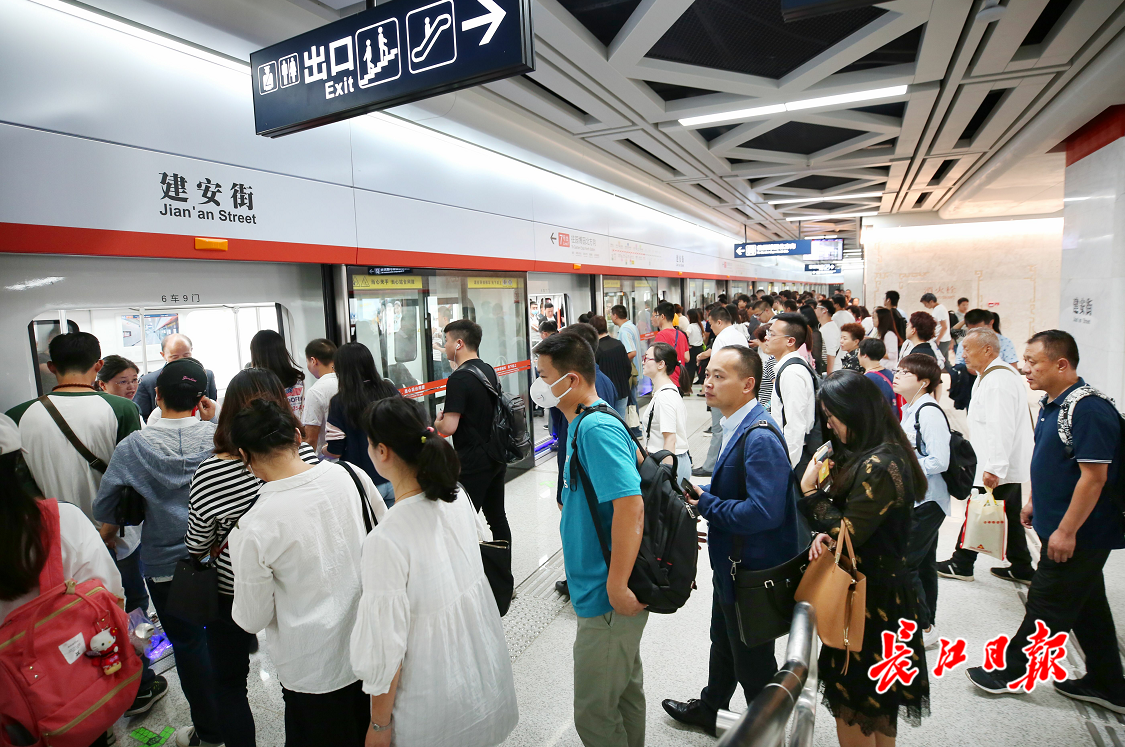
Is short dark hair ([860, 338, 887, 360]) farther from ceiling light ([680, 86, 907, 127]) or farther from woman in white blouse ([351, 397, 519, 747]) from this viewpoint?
woman in white blouse ([351, 397, 519, 747])

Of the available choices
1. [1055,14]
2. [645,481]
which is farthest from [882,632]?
[1055,14]

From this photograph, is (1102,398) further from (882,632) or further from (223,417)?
(223,417)

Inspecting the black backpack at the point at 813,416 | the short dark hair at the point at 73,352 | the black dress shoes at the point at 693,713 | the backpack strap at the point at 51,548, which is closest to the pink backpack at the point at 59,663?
the backpack strap at the point at 51,548

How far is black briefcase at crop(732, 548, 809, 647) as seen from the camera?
2047mm

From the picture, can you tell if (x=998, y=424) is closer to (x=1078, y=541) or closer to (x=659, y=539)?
(x=1078, y=541)

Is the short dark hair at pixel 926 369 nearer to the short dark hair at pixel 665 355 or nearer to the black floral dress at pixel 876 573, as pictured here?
the short dark hair at pixel 665 355

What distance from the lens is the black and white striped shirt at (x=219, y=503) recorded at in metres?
2.09

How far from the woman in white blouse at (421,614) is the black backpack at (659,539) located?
46 centimetres

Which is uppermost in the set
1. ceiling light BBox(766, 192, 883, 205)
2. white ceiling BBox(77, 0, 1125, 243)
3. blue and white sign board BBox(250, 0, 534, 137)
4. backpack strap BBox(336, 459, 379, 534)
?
ceiling light BBox(766, 192, 883, 205)

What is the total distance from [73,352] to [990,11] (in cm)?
591

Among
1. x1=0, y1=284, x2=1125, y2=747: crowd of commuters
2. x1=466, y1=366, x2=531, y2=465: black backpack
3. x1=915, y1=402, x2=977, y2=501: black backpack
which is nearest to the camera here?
x1=0, y1=284, x2=1125, y2=747: crowd of commuters

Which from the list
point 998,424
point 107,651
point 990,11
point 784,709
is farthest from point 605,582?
point 990,11

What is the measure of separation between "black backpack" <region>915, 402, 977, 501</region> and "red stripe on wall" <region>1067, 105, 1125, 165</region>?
4.72 metres

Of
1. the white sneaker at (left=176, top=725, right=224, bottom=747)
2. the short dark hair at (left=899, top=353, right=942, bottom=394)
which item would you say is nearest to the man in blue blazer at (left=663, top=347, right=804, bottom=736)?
the short dark hair at (left=899, top=353, right=942, bottom=394)
